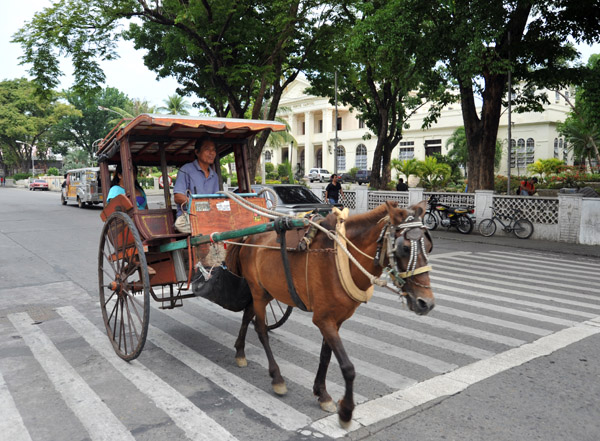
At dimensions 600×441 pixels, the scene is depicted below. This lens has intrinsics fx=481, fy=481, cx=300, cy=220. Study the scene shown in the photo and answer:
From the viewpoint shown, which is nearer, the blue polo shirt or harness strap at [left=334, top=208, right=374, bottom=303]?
harness strap at [left=334, top=208, right=374, bottom=303]

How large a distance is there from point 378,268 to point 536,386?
78.3 inches

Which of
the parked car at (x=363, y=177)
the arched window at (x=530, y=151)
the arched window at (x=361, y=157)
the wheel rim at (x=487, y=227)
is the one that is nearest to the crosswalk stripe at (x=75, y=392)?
the wheel rim at (x=487, y=227)

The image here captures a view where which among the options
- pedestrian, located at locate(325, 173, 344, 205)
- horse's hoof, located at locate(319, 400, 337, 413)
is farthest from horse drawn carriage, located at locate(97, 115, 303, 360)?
pedestrian, located at locate(325, 173, 344, 205)

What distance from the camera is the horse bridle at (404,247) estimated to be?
307 centimetres

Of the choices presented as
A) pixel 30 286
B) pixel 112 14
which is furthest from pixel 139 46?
pixel 30 286

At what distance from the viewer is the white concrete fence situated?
43.2ft

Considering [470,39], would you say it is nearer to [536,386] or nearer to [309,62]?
[309,62]

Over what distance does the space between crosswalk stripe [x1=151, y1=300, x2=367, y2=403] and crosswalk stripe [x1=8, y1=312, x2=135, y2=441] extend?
1.48 metres

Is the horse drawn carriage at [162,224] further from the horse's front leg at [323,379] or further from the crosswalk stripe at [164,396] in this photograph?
the horse's front leg at [323,379]

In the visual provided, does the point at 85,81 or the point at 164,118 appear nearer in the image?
the point at 164,118

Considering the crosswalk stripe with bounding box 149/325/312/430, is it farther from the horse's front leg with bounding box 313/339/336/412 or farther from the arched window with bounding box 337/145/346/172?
the arched window with bounding box 337/145/346/172

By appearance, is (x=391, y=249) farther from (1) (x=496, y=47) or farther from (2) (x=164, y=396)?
(1) (x=496, y=47)

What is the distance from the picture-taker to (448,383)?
13.8ft

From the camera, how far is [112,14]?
16.4 metres
